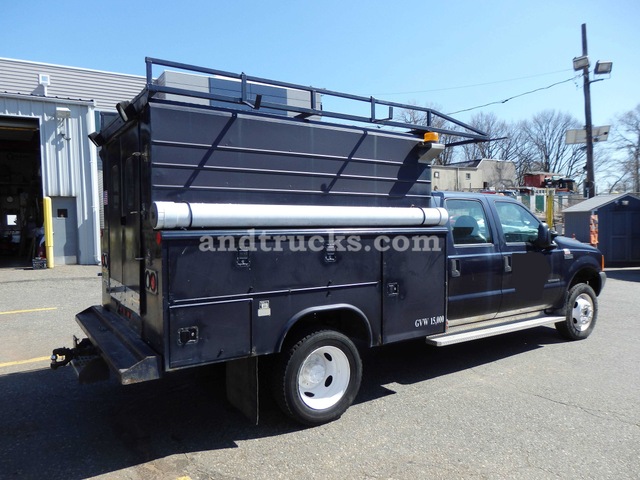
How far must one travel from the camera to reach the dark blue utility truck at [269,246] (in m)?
3.42

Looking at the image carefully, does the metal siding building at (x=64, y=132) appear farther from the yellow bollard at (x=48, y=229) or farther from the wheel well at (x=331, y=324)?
the wheel well at (x=331, y=324)

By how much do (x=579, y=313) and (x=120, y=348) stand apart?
5.96m

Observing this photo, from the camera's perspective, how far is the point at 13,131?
56.0 feet

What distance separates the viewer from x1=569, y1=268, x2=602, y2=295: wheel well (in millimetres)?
6739

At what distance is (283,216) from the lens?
12.4 ft

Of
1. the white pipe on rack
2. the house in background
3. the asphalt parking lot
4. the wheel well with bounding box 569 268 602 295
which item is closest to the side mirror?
the wheel well with bounding box 569 268 602 295

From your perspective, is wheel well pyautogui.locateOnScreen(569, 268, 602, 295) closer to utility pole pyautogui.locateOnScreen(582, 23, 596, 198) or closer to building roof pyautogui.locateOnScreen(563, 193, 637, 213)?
building roof pyautogui.locateOnScreen(563, 193, 637, 213)

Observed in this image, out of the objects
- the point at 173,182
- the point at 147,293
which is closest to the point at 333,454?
the point at 147,293

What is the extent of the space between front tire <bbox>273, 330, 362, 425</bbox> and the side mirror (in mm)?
3228

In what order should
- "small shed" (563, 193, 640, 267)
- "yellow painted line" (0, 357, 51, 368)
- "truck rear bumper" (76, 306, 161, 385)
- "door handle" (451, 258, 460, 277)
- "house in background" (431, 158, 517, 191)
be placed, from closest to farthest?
"truck rear bumper" (76, 306, 161, 385) → "door handle" (451, 258, 460, 277) → "yellow painted line" (0, 357, 51, 368) → "small shed" (563, 193, 640, 267) → "house in background" (431, 158, 517, 191)

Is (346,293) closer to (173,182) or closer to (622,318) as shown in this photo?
(173,182)

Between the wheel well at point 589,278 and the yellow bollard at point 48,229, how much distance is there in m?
14.8

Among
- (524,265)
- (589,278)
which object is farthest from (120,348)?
(589,278)

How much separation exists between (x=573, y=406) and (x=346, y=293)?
7.83 ft
